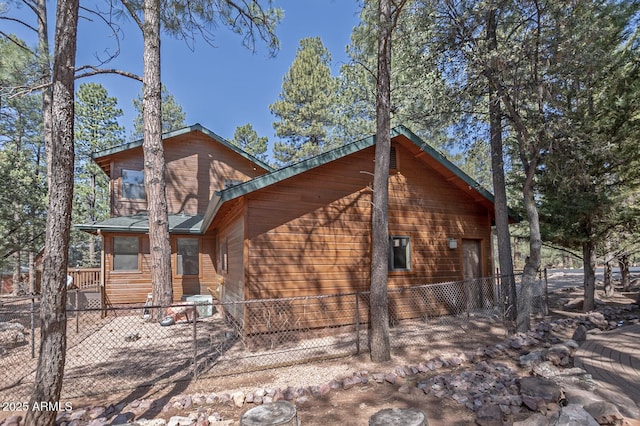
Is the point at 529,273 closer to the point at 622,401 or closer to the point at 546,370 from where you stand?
the point at 546,370

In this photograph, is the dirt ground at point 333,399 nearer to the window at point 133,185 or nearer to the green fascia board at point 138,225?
the green fascia board at point 138,225

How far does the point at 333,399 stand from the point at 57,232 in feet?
11.8

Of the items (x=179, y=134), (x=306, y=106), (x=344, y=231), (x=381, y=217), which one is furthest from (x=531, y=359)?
(x=306, y=106)

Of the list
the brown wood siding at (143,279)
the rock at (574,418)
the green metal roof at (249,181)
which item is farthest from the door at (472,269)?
the brown wood siding at (143,279)

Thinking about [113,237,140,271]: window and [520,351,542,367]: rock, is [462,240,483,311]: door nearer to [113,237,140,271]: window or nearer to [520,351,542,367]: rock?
[520,351,542,367]: rock

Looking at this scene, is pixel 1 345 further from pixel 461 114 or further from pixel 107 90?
pixel 107 90

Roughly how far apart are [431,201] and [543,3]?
4.81 metres

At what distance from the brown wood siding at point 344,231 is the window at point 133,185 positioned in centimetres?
759

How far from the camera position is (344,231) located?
738 centimetres

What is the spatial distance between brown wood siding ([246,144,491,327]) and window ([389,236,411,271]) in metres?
0.14

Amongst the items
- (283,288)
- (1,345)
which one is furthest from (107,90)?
(283,288)

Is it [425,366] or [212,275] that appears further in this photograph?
[212,275]

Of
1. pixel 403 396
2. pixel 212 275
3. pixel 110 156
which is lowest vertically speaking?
pixel 403 396

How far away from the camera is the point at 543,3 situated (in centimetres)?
693
